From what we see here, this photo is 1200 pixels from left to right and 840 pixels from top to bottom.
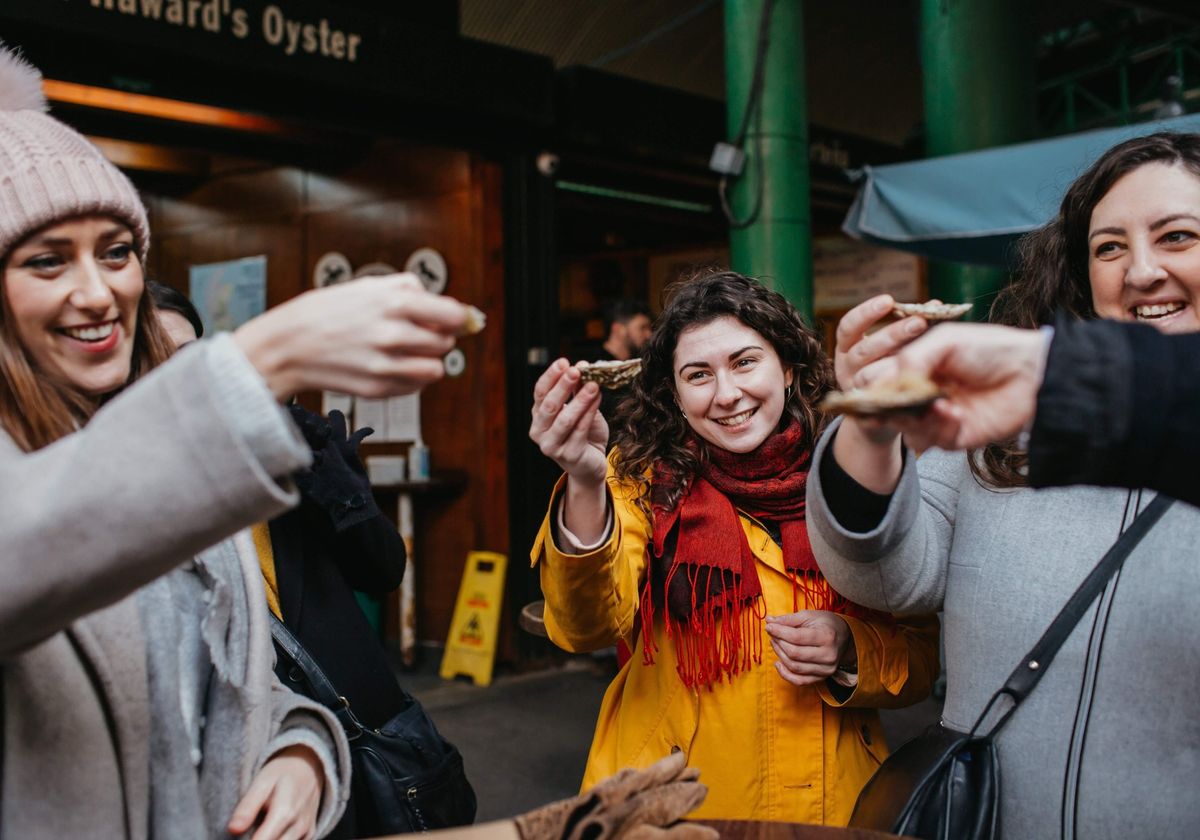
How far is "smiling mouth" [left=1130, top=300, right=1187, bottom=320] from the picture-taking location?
5.30 feet

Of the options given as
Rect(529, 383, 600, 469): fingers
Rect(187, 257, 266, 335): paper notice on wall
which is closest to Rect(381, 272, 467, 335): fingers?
Rect(529, 383, 600, 469): fingers

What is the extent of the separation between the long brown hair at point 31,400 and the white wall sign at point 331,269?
5601mm

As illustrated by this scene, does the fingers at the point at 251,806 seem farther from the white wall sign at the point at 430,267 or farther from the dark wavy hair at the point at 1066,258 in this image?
the white wall sign at the point at 430,267

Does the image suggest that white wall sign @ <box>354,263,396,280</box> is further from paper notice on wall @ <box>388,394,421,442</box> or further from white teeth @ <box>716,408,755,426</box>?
white teeth @ <box>716,408,755,426</box>

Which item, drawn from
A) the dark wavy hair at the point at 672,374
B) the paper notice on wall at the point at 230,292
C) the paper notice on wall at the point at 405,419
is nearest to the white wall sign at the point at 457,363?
the paper notice on wall at the point at 405,419

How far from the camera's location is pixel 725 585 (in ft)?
6.72

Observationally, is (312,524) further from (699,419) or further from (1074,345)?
(1074,345)

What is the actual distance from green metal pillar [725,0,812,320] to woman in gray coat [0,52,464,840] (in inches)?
143

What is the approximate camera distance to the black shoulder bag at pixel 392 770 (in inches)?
73.0

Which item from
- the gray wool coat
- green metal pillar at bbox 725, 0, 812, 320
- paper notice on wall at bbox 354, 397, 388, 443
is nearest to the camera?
the gray wool coat

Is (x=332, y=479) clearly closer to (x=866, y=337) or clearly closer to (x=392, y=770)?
(x=392, y=770)

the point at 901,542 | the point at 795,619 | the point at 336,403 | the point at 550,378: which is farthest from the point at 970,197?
the point at 336,403

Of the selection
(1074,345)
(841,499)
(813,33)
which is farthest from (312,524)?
(813,33)

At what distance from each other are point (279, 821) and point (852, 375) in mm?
1077
